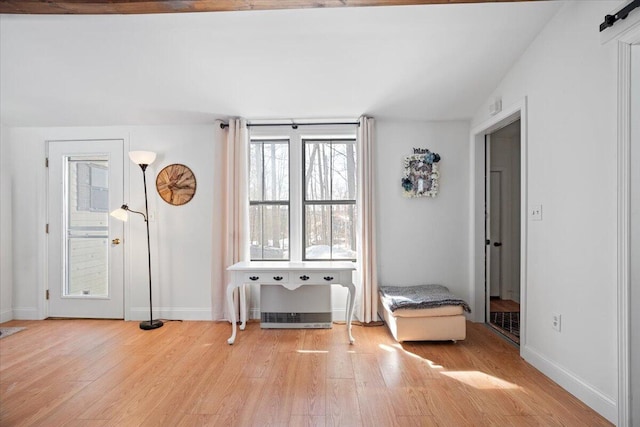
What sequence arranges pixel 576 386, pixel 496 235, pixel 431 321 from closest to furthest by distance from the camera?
pixel 576 386, pixel 431 321, pixel 496 235

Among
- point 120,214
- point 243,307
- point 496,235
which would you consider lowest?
point 243,307

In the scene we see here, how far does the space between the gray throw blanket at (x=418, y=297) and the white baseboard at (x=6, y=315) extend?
448 cm

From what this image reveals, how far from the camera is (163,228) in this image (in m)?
3.92

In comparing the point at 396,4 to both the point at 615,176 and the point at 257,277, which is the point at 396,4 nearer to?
the point at 615,176

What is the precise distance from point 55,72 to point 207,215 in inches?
77.4

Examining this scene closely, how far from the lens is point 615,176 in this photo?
6.28 feet

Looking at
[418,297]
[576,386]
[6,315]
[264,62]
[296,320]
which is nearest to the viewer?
[576,386]

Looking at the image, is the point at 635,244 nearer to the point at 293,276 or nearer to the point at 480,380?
the point at 480,380

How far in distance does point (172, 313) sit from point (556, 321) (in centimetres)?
384

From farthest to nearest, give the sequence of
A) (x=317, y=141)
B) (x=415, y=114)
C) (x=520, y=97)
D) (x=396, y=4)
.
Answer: (x=317, y=141) < (x=415, y=114) < (x=520, y=97) < (x=396, y=4)

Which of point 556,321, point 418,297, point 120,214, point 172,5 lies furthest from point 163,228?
point 556,321

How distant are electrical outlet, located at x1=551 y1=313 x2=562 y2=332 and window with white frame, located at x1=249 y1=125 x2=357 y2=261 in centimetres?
204

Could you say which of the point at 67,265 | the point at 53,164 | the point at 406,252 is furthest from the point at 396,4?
the point at 67,265

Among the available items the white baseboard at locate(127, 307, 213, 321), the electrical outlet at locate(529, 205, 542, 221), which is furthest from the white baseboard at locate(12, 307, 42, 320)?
the electrical outlet at locate(529, 205, 542, 221)
